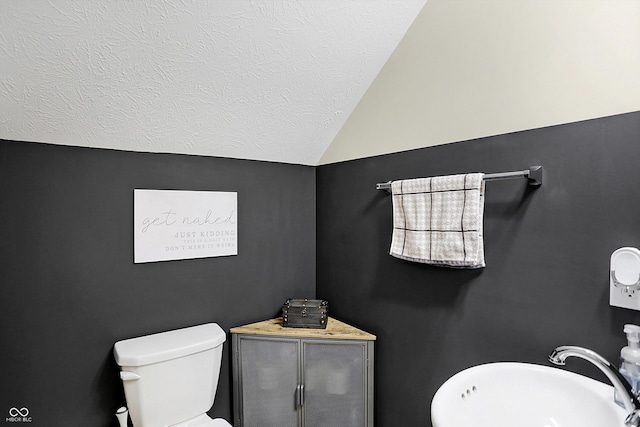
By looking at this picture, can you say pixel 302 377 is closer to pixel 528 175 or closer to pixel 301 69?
pixel 528 175

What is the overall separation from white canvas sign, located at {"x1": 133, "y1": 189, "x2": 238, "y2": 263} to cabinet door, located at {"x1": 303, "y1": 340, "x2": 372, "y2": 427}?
76 cm

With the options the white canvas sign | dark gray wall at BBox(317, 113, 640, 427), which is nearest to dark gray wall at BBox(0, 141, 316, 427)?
the white canvas sign

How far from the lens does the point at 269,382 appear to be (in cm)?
200

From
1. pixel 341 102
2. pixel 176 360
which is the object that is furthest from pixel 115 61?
pixel 176 360

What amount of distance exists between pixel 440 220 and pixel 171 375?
4.56 ft

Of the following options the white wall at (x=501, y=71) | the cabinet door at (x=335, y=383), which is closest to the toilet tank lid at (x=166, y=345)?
the cabinet door at (x=335, y=383)

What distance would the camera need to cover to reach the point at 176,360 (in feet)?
5.52

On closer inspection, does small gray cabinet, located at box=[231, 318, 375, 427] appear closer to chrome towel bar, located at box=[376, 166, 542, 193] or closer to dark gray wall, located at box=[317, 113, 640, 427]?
dark gray wall, located at box=[317, 113, 640, 427]

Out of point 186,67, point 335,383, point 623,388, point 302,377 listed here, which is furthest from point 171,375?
point 623,388

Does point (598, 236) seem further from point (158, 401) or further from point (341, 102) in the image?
point (158, 401)

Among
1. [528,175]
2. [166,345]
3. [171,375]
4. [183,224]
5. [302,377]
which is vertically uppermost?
[528,175]

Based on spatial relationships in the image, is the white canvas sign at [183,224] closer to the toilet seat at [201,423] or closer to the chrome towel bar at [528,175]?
the toilet seat at [201,423]

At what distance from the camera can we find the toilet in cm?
160

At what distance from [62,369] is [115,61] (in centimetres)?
138
